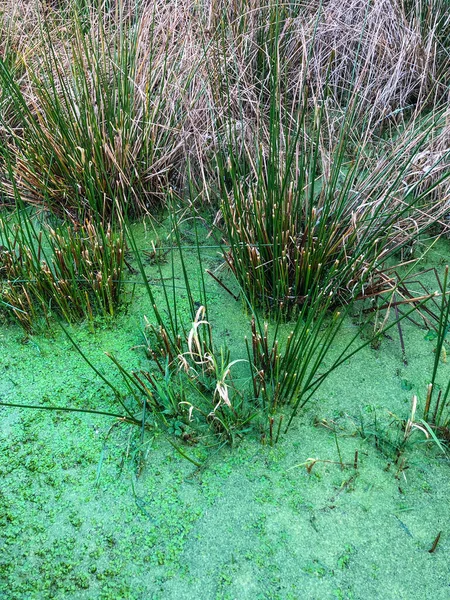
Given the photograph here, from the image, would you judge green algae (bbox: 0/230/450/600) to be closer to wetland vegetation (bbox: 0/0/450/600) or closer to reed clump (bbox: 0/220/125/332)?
wetland vegetation (bbox: 0/0/450/600)

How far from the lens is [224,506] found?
4.97 ft

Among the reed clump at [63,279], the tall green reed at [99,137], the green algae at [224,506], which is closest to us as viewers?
the green algae at [224,506]

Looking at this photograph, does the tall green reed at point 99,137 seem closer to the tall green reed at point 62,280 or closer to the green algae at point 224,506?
the tall green reed at point 62,280

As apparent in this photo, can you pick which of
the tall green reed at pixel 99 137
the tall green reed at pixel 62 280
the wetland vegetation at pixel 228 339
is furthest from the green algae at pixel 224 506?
the tall green reed at pixel 99 137

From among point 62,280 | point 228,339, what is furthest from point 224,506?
point 62,280

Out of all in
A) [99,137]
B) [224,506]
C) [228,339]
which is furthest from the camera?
[99,137]

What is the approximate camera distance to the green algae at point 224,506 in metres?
1.37

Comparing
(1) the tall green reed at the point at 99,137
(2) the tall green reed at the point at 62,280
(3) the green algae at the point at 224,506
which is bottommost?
(3) the green algae at the point at 224,506

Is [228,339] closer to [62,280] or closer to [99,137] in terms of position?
[62,280]

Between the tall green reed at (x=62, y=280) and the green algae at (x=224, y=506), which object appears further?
the tall green reed at (x=62, y=280)

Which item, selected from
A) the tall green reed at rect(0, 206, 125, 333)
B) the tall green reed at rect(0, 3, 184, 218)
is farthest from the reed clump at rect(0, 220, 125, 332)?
the tall green reed at rect(0, 3, 184, 218)

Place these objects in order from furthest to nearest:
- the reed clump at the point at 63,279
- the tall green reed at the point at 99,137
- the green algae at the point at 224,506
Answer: the tall green reed at the point at 99,137
the reed clump at the point at 63,279
the green algae at the point at 224,506

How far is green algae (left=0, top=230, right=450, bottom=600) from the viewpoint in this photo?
4.50ft

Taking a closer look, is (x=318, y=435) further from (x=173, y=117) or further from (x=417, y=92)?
(x=417, y=92)
